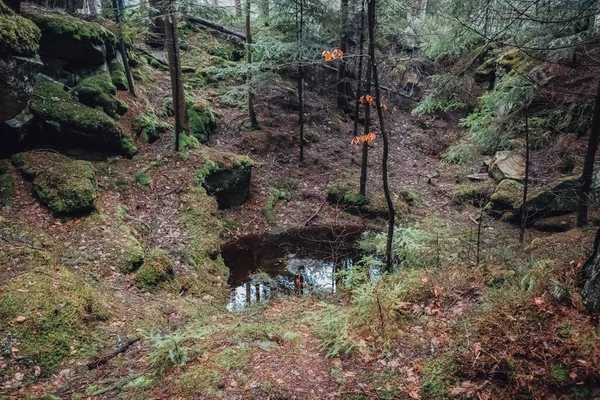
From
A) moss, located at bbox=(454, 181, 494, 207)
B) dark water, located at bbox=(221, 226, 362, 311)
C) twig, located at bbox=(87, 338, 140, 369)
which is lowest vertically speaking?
dark water, located at bbox=(221, 226, 362, 311)

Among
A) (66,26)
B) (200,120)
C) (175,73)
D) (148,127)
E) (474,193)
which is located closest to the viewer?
(66,26)

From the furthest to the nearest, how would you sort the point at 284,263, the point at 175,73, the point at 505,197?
the point at 505,197 < the point at 175,73 < the point at 284,263

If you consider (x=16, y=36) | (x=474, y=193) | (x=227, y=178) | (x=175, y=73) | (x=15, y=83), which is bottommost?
(x=474, y=193)

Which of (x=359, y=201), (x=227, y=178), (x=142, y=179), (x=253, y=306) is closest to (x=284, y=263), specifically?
(x=253, y=306)

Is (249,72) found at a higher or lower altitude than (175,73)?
higher

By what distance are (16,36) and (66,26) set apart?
10.9 feet

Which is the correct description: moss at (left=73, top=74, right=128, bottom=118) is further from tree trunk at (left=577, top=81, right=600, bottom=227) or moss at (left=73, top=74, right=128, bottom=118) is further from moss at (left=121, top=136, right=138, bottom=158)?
tree trunk at (left=577, top=81, right=600, bottom=227)

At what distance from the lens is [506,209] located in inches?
458

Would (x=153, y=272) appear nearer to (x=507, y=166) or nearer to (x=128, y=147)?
(x=128, y=147)

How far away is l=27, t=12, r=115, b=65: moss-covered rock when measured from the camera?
31.5 feet

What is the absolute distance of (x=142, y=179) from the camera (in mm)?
10234

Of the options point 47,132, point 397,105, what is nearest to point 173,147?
point 47,132

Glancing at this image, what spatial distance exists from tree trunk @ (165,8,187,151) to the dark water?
451 cm

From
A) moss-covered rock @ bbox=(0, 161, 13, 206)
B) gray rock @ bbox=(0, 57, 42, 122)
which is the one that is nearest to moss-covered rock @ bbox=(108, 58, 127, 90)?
gray rock @ bbox=(0, 57, 42, 122)
